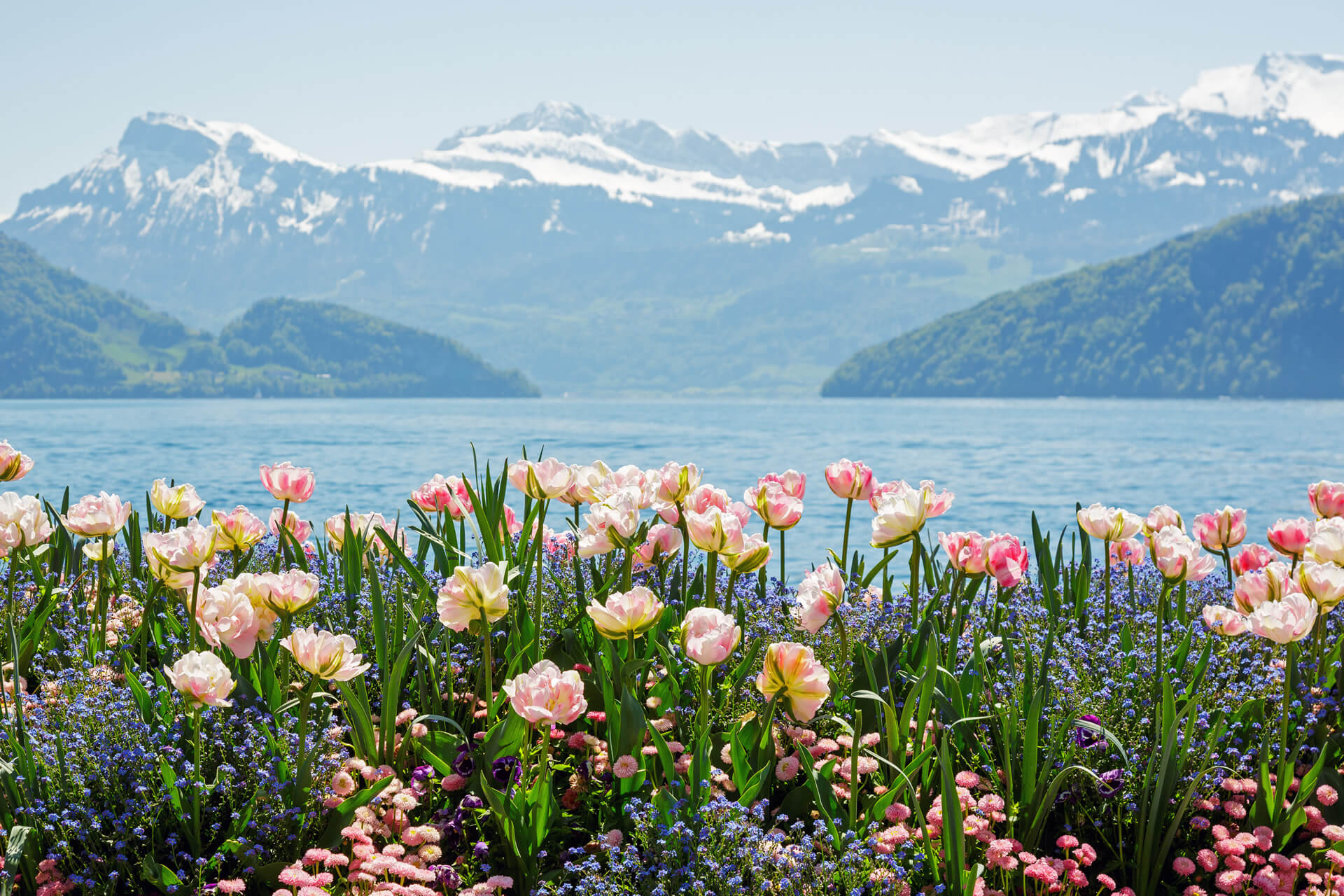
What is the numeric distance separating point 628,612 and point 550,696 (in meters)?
0.35

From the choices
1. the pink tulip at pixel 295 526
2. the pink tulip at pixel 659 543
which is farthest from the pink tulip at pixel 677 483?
A: the pink tulip at pixel 295 526

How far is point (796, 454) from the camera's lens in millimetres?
48406

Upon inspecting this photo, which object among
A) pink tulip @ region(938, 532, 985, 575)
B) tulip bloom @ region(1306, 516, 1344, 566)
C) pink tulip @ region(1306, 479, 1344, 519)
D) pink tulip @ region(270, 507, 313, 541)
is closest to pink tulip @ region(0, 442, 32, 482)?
pink tulip @ region(270, 507, 313, 541)

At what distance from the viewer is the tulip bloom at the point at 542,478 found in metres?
3.46

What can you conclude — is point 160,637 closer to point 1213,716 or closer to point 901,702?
point 901,702

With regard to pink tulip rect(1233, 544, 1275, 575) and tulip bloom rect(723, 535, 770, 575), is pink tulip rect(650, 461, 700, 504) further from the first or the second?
pink tulip rect(1233, 544, 1275, 575)

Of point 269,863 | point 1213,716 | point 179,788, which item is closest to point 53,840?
point 179,788

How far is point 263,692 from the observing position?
321cm

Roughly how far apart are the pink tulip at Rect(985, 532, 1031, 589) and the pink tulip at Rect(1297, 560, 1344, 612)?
91 cm

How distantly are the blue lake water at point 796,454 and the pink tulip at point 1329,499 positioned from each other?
4.97m

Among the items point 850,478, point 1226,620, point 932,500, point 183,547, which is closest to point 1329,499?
point 1226,620

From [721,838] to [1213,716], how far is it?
5.53 feet

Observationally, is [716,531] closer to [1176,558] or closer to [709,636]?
[709,636]

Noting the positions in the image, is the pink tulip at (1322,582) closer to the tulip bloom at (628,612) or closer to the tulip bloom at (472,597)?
the tulip bloom at (628,612)
